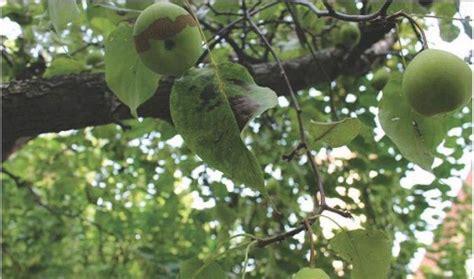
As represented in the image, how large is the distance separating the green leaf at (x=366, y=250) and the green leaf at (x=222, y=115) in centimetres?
15

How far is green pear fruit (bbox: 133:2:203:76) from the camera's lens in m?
0.76

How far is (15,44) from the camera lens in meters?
1.98

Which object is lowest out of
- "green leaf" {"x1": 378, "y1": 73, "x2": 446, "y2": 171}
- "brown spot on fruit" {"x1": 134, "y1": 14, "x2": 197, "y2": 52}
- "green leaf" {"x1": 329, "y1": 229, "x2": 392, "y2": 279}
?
"green leaf" {"x1": 329, "y1": 229, "x2": 392, "y2": 279}

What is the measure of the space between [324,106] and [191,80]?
4.14 ft

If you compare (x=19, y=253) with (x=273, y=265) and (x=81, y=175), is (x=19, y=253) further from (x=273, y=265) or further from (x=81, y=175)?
(x=273, y=265)

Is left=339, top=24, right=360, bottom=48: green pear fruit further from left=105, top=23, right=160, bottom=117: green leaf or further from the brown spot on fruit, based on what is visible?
the brown spot on fruit

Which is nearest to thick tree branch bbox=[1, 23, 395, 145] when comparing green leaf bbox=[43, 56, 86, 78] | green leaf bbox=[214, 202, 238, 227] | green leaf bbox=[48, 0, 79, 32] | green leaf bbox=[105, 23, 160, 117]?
green leaf bbox=[43, 56, 86, 78]

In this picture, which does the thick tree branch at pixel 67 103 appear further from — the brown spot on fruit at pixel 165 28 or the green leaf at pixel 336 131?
the brown spot on fruit at pixel 165 28

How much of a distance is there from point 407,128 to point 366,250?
20cm

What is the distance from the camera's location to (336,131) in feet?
2.85

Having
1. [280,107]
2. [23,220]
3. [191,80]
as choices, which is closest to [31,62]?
[280,107]

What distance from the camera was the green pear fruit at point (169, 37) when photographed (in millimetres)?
759

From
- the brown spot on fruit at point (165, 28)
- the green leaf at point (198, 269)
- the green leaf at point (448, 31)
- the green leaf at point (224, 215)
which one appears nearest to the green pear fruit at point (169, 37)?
the brown spot on fruit at point (165, 28)

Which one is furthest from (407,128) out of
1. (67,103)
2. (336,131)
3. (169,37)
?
(67,103)
